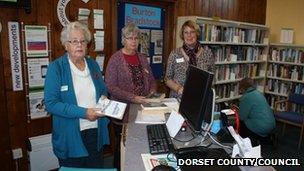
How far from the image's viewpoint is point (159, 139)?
1.59 meters

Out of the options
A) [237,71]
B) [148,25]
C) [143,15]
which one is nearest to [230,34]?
[237,71]

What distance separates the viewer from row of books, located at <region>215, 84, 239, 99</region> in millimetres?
4922

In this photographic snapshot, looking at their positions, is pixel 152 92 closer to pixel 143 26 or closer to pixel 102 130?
pixel 102 130

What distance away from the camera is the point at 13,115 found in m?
2.77

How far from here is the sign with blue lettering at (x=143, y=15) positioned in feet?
11.7

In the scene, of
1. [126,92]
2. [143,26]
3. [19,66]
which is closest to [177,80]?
[126,92]

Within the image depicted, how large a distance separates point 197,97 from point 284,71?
4.56 meters

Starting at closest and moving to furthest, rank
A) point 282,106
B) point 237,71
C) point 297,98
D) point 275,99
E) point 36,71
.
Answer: point 36,71 → point 297,98 → point 237,71 → point 282,106 → point 275,99

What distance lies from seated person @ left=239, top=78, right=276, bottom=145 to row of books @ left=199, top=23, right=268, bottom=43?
1088 mm

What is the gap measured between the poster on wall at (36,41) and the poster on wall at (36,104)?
0.41 m

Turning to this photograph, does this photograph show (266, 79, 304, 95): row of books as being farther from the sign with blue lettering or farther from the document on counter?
the document on counter

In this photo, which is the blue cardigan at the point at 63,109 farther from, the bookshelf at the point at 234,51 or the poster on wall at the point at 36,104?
the bookshelf at the point at 234,51

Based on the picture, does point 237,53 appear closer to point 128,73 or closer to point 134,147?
point 128,73

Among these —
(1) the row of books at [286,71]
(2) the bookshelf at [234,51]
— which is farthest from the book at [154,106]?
(1) the row of books at [286,71]
